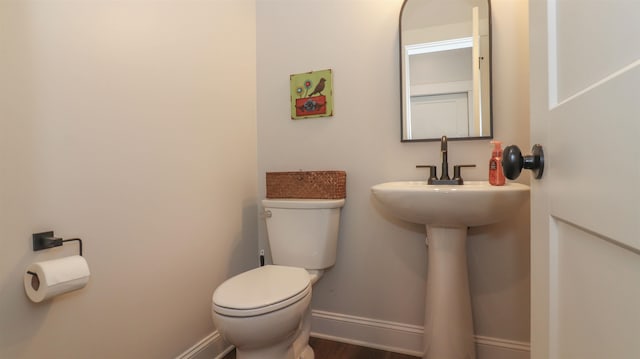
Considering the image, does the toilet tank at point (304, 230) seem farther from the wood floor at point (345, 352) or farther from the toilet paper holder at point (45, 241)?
the toilet paper holder at point (45, 241)

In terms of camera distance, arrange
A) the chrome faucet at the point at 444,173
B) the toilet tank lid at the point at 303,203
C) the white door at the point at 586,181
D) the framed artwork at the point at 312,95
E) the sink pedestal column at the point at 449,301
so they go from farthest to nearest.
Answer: the framed artwork at the point at 312,95 → the toilet tank lid at the point at 303,203 → the chrome faucet at the point at 444,173 → the sink pedestal column at the point at 449,301 → the white door at the point at 586,181

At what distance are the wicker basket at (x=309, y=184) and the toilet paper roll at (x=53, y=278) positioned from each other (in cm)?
97

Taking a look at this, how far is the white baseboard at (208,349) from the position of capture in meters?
1.44

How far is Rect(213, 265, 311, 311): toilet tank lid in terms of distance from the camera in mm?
1077

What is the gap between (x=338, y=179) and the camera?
5.46 feet

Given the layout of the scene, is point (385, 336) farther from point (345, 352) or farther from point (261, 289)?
point (261, 289)

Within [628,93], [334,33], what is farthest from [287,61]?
[628,93]

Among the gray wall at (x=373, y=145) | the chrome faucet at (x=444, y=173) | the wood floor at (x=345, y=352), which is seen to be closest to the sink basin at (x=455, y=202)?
the chrome faucet at (x=444, y=173)

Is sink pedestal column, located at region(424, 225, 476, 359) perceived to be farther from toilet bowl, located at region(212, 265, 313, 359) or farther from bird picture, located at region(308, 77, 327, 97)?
bird picture, located at region(308, 77, 327, 97)

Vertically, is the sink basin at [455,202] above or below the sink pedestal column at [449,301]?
above

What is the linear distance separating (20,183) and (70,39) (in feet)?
1.52

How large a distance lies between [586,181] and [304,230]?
129 centimetres

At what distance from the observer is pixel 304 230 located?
161 cm

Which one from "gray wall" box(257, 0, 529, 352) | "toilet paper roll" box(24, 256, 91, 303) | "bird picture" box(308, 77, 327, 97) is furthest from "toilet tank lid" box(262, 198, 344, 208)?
"toilet paper roll" box(24, 256, 91, 303)
